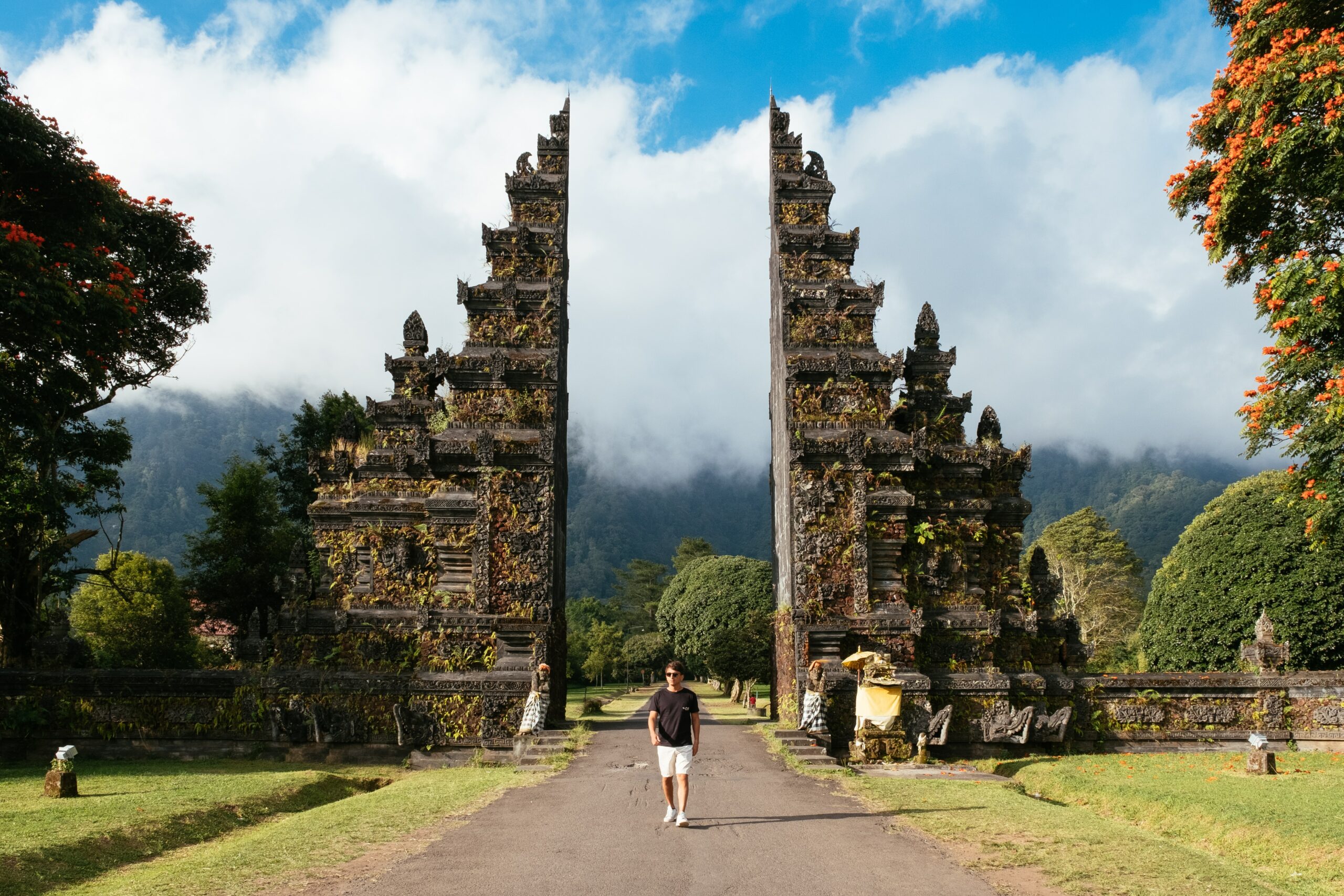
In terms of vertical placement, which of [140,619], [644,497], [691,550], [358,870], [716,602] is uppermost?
[644,497]

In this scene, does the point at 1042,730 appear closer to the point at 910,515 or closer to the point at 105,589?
the point at 910,515

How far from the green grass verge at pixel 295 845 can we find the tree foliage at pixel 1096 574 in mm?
45896

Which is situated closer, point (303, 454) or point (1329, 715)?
point (1329, 715)

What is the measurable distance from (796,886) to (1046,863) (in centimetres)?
248

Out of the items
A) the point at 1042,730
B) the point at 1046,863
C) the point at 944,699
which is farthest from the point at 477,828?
the point at 1042,730

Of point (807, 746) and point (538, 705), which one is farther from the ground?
point (538, 705)

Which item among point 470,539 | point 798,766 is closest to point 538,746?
point 798,766

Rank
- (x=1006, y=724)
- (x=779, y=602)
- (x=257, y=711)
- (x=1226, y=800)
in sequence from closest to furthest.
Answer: (x=1226, y=800) → (x=1006, y=724) → (x=257, y=711) → (x=779, y=602)

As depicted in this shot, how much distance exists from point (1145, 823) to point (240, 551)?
32.6 m

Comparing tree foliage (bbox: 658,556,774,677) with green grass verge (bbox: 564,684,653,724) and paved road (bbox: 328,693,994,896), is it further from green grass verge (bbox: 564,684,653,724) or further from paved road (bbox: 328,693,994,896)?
paved road (bbox: 328,693,994,896)

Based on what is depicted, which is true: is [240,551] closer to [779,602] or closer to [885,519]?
[779,602]

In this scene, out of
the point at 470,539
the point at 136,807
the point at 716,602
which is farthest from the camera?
the point at 716,602

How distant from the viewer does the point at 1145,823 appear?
37.7ft

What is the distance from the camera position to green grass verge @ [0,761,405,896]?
27.4 feet
